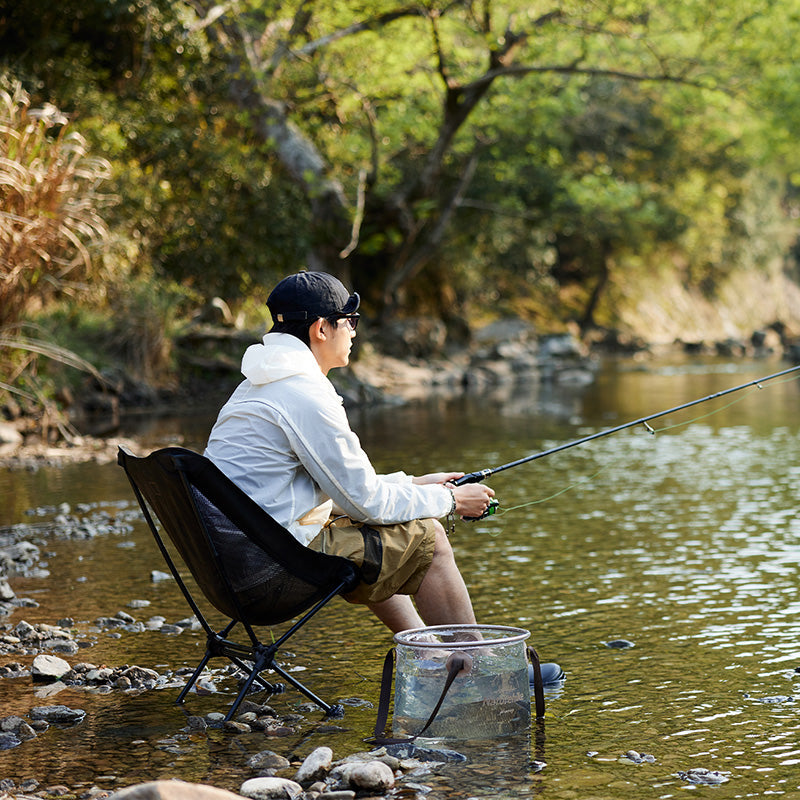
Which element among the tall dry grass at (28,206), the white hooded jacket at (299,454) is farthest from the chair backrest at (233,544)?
the tall dry grass at (28,206)

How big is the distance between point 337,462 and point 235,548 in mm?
422

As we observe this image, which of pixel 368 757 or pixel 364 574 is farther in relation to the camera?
pixel 364 574

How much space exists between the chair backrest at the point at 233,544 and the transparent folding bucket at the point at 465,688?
1.13 feet

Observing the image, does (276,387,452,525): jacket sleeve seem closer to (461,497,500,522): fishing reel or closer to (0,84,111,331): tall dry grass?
(461,497,500,522): fishing reel

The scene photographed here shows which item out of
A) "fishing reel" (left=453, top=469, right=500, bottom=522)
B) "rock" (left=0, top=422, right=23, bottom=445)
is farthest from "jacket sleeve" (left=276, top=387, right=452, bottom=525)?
"rock" (left=0, top=422, right=23, bottom=445)

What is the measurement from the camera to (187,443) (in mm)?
12797

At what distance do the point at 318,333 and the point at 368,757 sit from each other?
140 cm

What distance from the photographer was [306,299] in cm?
398

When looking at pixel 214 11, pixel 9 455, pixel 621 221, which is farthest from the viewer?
pixel 621 221

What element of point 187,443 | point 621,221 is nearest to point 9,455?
point 187,443

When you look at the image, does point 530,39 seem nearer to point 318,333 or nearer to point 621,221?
point 318,333

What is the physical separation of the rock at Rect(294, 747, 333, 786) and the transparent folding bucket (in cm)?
40

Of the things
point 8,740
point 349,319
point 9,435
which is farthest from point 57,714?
point 9,435

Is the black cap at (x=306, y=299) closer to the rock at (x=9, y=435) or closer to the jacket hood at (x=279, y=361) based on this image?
the jacket hood at (x=279, y=361)
